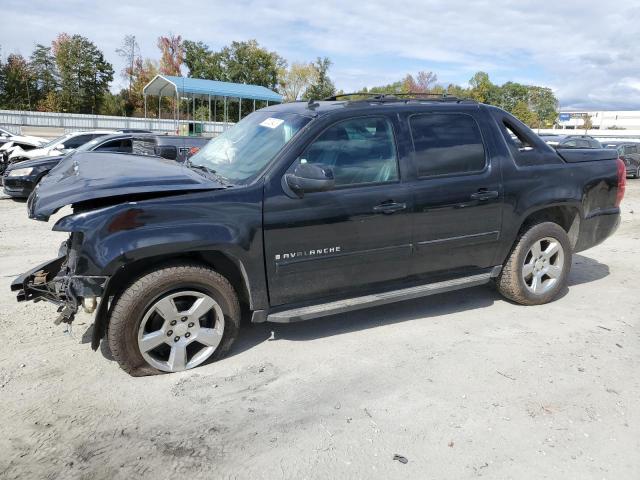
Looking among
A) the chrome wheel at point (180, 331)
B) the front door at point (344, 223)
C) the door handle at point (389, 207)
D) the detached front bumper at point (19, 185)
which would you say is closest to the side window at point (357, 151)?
the front door at point (344, 223)

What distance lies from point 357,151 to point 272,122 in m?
0.80

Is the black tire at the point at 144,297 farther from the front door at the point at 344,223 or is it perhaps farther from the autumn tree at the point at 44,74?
the autumn tree at the point at 44,74

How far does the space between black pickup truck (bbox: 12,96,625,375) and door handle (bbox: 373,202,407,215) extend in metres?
0.01

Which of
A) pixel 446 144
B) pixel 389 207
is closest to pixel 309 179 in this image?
pixel 389 207

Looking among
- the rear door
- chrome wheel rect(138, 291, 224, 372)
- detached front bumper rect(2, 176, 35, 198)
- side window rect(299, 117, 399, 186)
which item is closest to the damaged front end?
chrome wheel rect(138, 291, 224, 372)

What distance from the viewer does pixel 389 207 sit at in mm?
3996

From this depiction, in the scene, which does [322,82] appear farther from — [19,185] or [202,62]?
[19,185]

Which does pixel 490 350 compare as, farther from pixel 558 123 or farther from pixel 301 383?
pixel 558 123

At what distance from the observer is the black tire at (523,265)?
4.83m

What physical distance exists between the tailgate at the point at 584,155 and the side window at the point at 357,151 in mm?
2069

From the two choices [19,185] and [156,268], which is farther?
[19,185]

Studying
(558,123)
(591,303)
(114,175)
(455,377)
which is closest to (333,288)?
(455,377)

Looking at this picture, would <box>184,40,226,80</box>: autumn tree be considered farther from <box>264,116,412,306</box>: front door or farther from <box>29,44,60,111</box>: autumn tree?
<box>264,116,412,306</box>: front door

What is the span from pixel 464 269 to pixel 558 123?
10375cm
